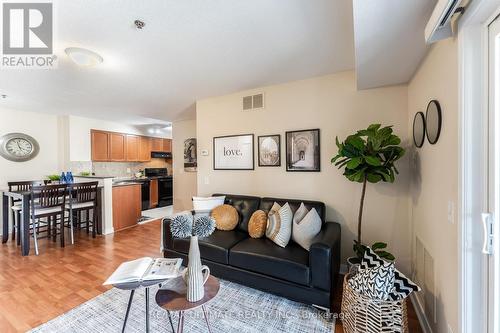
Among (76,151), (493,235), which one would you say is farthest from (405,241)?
(76,151)

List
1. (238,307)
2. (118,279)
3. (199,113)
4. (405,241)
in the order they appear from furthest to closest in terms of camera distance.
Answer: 1. (199,113)
2. (405,241)
3. (238,307)
4. (118,279)

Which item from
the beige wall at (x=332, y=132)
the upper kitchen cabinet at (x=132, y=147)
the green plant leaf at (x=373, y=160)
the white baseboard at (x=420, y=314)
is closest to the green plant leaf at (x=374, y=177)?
the green plant leaf at (x=373, y=160)

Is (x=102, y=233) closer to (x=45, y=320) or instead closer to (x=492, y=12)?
(x=45, y=320)

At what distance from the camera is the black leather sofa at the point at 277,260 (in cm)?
181

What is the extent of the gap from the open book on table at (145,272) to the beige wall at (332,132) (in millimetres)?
1799

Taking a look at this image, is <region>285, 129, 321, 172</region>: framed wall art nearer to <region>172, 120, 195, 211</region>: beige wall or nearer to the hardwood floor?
the hardwood floor

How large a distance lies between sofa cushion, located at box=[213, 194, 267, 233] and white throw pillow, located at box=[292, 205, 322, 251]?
2.22ft

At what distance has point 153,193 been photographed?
6383 millimetres

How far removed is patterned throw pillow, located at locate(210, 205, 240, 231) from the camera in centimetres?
273

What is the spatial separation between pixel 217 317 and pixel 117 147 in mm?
5268

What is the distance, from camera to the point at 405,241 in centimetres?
230

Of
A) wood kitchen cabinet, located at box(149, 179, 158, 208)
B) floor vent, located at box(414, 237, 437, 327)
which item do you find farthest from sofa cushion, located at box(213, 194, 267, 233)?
wood kitchen cabinet, located at box(149, 179, 158, 208)

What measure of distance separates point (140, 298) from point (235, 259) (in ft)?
3.19

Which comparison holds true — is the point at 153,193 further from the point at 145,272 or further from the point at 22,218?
the point at 145,272
